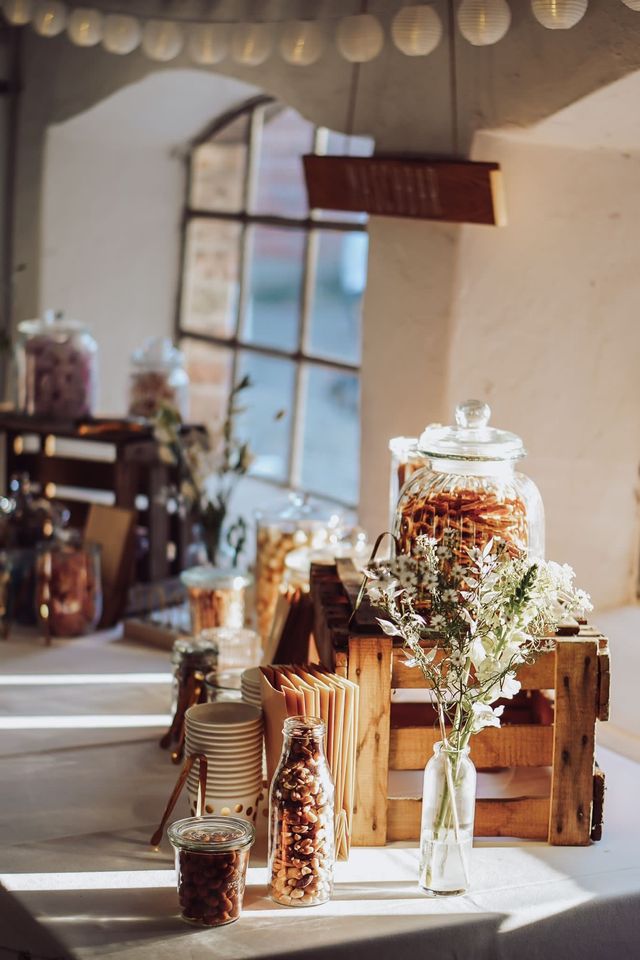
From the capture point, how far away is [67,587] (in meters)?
2.48

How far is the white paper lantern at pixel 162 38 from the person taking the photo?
245 cm

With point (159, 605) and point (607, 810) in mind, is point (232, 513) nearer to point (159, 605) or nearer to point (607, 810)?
point (159, 605)

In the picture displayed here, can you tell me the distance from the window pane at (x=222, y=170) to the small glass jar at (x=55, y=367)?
0.74 metres

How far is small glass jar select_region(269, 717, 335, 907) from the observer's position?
144 centimetres

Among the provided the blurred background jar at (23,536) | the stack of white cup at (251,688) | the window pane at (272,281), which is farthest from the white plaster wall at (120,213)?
the stack of white cup at (251,688)

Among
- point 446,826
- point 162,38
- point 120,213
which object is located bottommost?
point 446,826

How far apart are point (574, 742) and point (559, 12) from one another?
1030 mm

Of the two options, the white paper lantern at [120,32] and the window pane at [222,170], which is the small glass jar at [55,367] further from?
the window pane at [222,170]

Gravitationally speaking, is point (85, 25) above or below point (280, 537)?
above

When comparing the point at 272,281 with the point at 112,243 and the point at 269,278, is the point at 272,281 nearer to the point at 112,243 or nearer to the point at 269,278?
the point at 269,278

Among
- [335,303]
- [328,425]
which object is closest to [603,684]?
[328,425]

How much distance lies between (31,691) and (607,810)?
100cm

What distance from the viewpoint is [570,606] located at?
4.65 feet

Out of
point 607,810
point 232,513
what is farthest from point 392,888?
point 232,513
